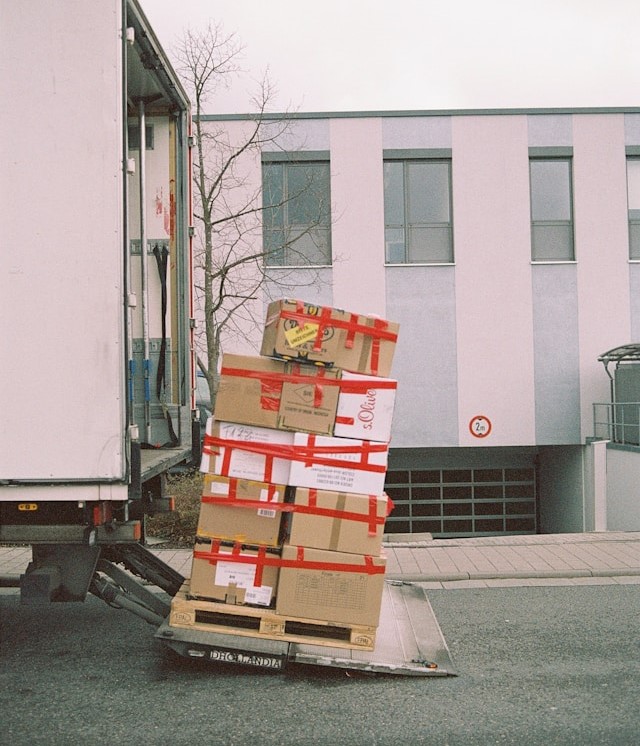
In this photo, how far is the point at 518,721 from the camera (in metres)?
4.01

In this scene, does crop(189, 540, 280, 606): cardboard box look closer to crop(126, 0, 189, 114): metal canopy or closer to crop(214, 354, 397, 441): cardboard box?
crop(214, 354, 397, 441): cardboard box

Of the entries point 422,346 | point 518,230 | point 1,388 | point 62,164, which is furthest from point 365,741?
point 518,230

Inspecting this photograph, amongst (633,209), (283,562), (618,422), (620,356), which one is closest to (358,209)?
(633,209)

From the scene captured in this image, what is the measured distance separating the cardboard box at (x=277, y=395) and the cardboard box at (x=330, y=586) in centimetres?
76

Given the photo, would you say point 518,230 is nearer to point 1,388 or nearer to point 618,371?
point 618,371

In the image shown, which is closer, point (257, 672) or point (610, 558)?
point (257, 672)

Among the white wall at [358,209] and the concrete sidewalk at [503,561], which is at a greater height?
the white wall at [358,209]

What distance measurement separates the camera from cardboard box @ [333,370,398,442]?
4.73 metres

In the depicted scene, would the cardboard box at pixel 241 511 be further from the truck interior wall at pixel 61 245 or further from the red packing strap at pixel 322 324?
the red packing strap at pixel 322 324

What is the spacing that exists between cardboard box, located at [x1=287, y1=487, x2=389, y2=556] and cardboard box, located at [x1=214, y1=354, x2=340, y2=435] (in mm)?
405

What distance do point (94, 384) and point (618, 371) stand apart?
13523 millimetres

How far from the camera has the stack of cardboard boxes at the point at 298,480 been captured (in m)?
4.66

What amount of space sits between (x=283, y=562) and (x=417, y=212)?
12901 millimetres

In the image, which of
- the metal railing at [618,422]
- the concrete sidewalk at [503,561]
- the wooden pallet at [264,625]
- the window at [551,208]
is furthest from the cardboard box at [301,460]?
the window at [551,208]
